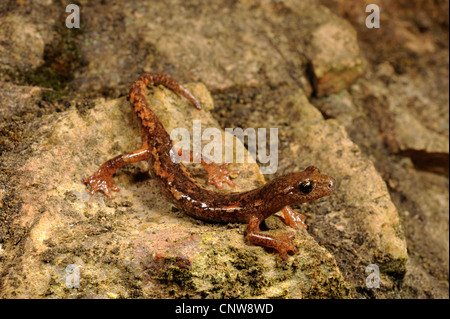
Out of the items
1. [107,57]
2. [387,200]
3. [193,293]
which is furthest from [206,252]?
[107,57]

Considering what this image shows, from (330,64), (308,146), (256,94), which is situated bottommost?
(308,146)

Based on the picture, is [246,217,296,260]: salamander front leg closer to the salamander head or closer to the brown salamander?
the brown salamander

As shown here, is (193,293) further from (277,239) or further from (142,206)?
(142,206)
